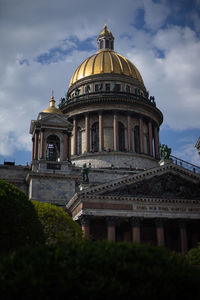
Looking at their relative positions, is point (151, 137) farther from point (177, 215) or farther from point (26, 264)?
point (26, 264)

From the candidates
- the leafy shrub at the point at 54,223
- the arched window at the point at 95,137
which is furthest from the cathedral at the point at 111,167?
the leafy shrub at the point at 54,223

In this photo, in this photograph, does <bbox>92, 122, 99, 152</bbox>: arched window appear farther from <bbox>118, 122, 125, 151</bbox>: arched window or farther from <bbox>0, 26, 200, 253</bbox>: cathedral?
<bbox>118, 122, 125, 151</bbox>: arched window

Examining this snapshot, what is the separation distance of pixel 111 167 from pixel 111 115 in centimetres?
1052

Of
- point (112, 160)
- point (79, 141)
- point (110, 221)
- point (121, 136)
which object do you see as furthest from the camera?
point (79, 141)

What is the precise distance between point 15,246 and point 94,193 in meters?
18.9

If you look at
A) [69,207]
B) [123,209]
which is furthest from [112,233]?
[69,207]

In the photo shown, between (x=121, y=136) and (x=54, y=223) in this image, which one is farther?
(x=121, y=136)

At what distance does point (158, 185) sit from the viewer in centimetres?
3872

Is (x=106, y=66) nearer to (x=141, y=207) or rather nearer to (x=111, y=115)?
(x=111, y=115)

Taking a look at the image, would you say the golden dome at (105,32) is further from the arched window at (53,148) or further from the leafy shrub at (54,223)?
the leafy shrub at (54,223)

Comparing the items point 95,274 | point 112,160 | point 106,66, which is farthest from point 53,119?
point 95,274

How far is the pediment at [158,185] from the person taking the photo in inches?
1446

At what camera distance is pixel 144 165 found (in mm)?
53969

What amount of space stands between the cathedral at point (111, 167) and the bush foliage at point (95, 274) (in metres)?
22.7
